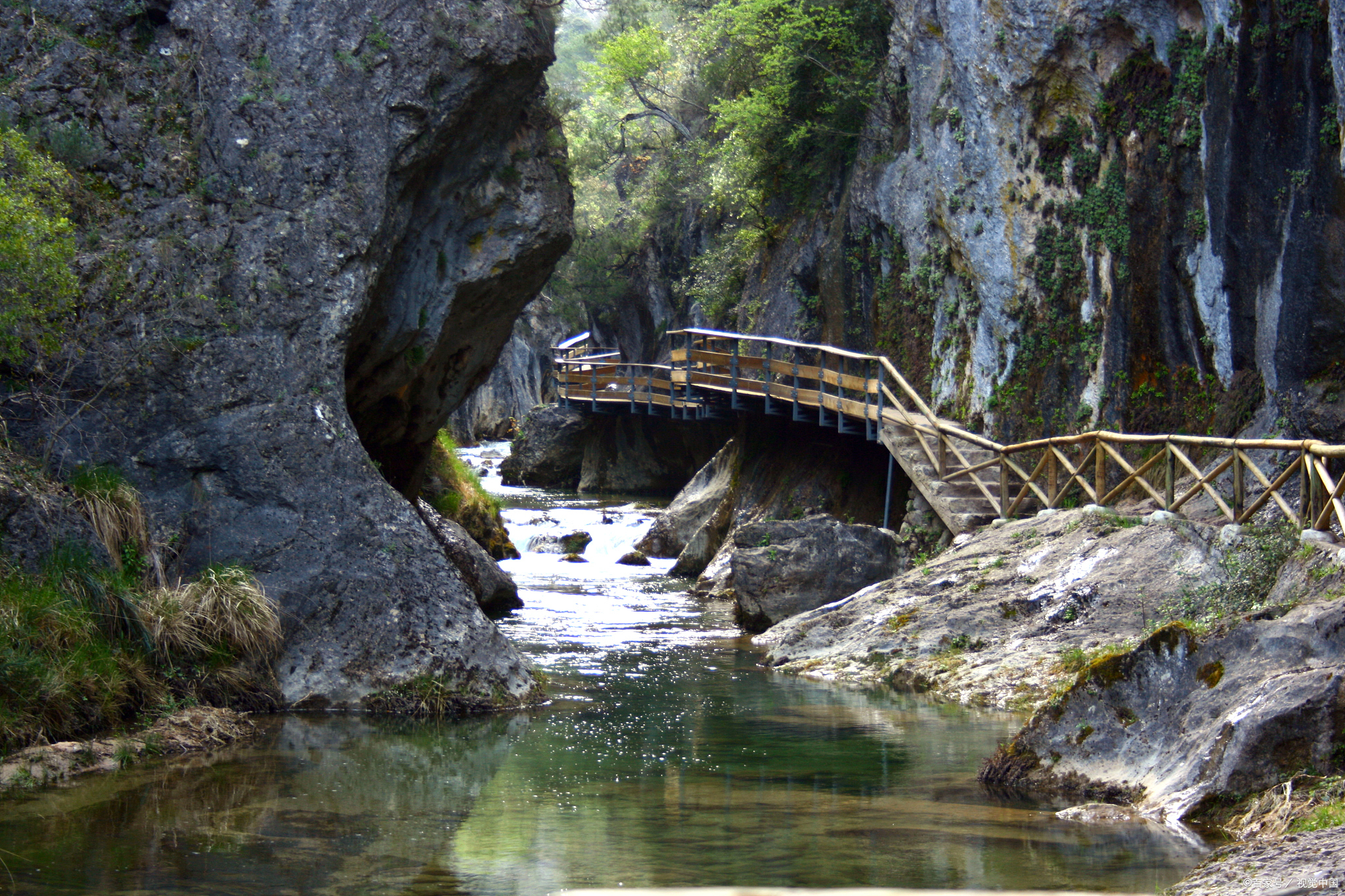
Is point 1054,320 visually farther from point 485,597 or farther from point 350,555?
point 350,555

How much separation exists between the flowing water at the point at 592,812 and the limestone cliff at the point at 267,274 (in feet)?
3.85

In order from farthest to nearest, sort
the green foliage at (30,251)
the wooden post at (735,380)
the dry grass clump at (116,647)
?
the wooden post at (735,380), the green foliage at (30,251), the dry grass clump at (116,647)

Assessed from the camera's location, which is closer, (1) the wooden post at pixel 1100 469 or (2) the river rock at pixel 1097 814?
(2) the river rock at pixel 1097 814

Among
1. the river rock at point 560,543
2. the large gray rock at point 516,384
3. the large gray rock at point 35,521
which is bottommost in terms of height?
the river rock at point 560,543

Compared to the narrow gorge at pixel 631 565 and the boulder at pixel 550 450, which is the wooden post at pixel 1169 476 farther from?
the boulder at pixel 550 450

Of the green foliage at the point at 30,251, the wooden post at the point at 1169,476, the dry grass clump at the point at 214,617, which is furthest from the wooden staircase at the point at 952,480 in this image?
the green foliage at the point at 30,251

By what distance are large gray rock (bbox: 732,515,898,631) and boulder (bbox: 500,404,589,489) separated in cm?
2417

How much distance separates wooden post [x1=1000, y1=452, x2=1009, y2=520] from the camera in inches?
593

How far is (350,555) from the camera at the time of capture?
31.2 feet

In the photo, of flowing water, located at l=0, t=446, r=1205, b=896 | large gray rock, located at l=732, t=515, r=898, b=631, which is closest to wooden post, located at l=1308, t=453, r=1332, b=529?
flowing water, located at l=0, t=446, r=1205, b=896

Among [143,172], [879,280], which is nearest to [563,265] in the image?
[879,280]

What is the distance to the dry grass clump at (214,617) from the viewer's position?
840cm

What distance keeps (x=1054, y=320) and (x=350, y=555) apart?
40.9 ft

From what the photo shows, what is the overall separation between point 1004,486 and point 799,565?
302cm
